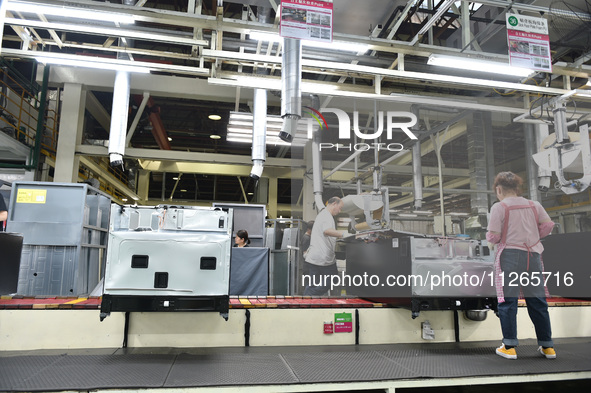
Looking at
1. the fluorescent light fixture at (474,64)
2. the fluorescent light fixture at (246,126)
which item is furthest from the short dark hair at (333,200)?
the fluorescent light fixture at (474,64)

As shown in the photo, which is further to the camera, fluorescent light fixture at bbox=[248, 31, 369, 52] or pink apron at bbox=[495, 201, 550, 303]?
fluorescent light fixture at bbox=[248, 31, 369, 52]

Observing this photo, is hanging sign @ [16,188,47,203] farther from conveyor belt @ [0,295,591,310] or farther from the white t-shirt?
the white t-shirt

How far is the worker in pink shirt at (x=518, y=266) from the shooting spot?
2.66 m

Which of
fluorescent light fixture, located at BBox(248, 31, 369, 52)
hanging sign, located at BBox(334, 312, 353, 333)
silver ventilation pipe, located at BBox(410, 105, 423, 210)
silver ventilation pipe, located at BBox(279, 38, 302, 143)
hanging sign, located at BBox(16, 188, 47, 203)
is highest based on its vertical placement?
fluorescent light fixture, located at BBox(248, 31, 369, 52)

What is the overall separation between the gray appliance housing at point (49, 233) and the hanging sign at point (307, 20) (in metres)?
3.11

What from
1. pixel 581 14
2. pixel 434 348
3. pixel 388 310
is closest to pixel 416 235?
pixel 388 310

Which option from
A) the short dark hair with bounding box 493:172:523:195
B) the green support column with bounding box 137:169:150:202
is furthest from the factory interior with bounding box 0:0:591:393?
the green support column with bounding box 137:169:150:202

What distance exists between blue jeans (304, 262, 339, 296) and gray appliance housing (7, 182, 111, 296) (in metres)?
2.78

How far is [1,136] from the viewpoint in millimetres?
6055

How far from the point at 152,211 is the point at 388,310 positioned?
188cm

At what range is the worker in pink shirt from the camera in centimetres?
266

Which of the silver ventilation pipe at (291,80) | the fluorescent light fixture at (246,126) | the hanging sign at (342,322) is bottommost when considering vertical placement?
the hanging sign at (342,322)

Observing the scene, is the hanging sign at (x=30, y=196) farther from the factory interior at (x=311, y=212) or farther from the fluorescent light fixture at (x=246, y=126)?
the fluorescent light fixture at (x=246, y=126)

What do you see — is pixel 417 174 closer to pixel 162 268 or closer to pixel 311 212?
pixel 311 212
